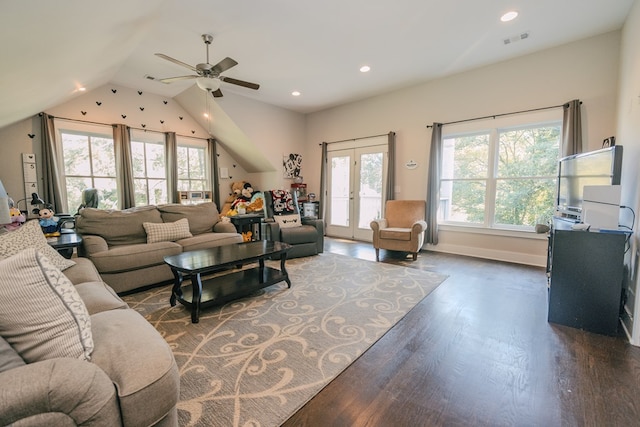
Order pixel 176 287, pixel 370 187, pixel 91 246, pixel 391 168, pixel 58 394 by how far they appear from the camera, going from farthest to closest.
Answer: pixel 370 187 < pixel 391 168 < pixel 91 246 < pixel 176 287 < pixel 58 394

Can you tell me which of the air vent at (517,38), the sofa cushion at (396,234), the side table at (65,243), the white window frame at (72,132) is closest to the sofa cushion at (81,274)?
the side table at (65,243)

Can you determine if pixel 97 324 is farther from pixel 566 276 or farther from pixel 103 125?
pixel 103 125

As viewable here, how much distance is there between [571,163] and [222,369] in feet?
12.8

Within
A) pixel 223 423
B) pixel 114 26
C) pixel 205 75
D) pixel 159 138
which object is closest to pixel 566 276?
pixel 223 423

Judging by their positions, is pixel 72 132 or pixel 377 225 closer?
pixel 377 225

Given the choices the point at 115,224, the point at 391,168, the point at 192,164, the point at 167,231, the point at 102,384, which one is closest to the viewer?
the point at 102,384

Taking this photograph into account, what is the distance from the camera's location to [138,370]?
1.04m

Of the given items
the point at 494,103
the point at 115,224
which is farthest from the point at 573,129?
the point at 115,224

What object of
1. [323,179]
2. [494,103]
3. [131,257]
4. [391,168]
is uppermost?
[494,103]

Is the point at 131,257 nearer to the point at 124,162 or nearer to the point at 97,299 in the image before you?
the point at 97,299

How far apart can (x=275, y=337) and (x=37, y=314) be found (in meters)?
1.44

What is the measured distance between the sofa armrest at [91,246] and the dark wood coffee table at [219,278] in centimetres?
91

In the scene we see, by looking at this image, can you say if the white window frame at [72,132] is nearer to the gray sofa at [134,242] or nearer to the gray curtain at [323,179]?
the gray sofa at [134,242]

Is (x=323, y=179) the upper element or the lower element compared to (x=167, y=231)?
upper
